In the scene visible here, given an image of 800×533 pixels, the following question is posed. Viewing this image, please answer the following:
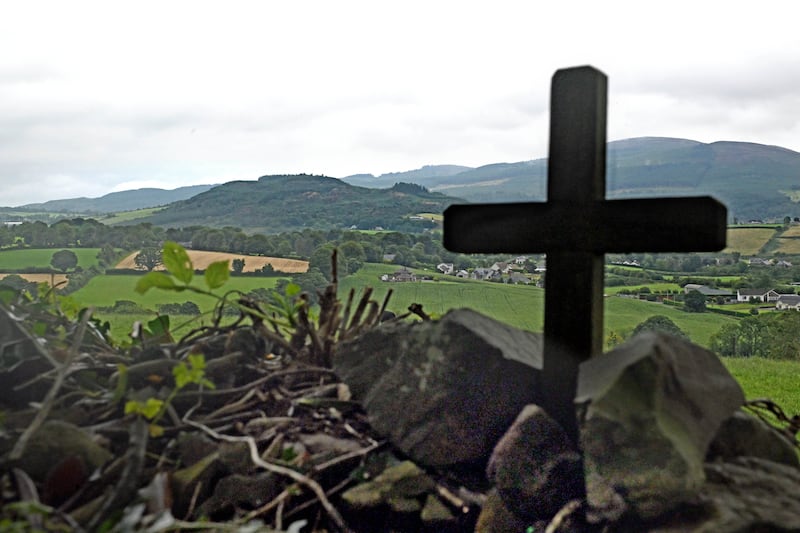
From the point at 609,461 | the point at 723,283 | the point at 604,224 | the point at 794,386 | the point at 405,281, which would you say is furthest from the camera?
the point at 723,283

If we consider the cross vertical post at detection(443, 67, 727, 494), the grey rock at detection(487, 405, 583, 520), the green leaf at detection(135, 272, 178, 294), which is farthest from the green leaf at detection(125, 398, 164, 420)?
the cross vertical post at detection(443, 67, 727, 494)

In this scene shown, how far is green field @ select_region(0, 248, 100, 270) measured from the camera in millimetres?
3283

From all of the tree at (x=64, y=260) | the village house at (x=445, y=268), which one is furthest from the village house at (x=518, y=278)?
the tree at (x=64, y=260)

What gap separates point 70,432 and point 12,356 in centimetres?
51

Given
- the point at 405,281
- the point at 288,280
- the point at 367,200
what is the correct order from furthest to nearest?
the point at 367,200 < the point at 405,281 < the point at 288,280

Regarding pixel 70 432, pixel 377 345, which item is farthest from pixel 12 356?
pixel 377 345

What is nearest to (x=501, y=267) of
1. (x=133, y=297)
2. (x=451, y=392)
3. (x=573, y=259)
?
(x=573, y=259)

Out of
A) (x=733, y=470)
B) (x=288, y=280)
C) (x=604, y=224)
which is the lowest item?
(x=733, y=470)

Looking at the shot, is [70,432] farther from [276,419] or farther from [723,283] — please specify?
[723,283]

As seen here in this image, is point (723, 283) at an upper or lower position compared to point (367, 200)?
lower

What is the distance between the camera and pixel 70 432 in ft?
5.36

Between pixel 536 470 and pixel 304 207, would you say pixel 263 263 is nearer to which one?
pixel 536 470

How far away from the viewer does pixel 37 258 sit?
345 cm

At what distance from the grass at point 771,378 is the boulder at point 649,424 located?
125 centimetres
